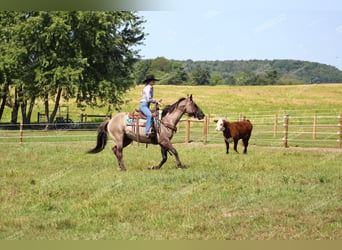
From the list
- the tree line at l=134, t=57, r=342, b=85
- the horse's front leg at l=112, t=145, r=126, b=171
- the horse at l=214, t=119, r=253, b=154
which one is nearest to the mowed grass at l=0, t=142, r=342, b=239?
the horse's front leg at l=112, t=145, r=126, b=171

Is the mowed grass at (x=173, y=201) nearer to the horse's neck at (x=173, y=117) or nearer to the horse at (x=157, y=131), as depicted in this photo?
the horse at (x=157, y=131)

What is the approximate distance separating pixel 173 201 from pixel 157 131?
4.62 meters

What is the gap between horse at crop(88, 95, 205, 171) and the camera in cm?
1296

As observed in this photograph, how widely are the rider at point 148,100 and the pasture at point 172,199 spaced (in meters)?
1.14

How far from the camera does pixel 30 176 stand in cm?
1173

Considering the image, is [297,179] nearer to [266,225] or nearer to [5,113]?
[266,225]

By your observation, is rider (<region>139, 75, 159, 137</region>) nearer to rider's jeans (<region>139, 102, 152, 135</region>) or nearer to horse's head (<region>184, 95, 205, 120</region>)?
rider's jeans (<region>139, 102, 152, 135</region>)

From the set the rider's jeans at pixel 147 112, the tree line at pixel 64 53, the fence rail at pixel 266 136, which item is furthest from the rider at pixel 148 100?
the tree line at pixel 64 53

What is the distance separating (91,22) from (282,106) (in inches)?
739

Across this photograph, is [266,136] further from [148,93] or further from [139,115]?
[148,93]

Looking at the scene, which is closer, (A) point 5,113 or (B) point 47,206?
(B) point 47,206

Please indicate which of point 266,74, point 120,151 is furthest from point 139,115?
point 266,74

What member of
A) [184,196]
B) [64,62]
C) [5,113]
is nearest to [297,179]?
[184,196]

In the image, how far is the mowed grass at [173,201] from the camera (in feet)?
22.2
